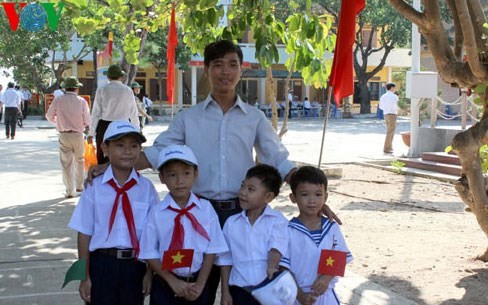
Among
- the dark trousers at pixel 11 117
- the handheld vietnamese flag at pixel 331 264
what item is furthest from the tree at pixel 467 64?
the dark trousers at pixel 11 117

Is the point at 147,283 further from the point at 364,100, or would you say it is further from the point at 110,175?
the point at 364,100

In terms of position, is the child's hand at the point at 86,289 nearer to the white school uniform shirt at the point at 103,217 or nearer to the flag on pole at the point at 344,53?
the white school uniform shirt at the point at 103,217

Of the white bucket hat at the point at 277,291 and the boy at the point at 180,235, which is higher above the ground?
the boy at the point at 180,235

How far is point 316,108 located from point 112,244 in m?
Answer: 39.1

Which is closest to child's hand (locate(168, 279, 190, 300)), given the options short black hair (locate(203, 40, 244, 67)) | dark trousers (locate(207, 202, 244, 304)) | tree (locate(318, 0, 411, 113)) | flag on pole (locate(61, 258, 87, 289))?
dark trousers (locate(207, 202, 244, 304))

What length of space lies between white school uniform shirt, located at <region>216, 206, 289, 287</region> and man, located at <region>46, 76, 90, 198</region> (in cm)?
679

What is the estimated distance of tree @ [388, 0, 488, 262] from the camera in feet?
19.3

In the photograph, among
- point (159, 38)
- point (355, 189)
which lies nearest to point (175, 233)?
point (355, 189)

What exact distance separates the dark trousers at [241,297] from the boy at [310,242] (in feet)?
0.80

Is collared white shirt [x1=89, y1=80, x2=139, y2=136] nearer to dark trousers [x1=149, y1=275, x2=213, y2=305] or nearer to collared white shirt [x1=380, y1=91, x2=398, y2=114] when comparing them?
dark trousers [x1=149, y1=275, x2=213, y2=305]

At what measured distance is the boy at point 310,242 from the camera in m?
3.58

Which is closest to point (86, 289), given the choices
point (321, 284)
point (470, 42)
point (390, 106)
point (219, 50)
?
point (321, 284)

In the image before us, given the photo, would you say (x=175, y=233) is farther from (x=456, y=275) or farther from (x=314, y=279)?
Result: (x=456, y=275)

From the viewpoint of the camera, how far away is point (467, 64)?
20.1ft
